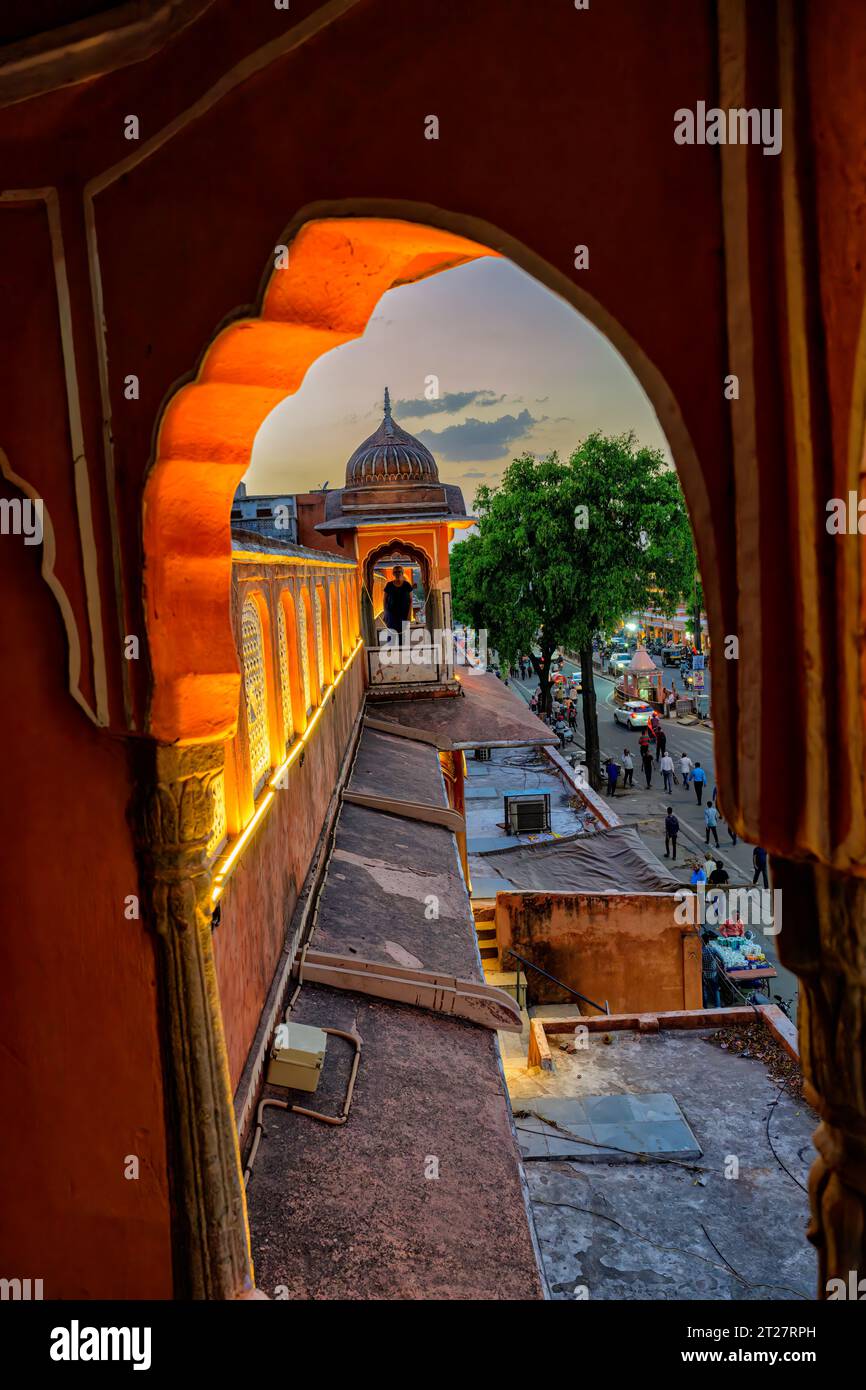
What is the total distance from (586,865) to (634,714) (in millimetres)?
19749

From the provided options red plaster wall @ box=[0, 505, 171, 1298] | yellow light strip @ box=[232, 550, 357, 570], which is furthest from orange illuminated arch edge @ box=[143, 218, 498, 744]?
yellow light strip @ box=[232, 550, 357, 570]

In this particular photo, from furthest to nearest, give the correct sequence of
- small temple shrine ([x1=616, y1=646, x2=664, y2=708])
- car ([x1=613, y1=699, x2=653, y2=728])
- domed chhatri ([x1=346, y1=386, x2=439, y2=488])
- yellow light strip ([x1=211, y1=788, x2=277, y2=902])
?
small temple shrine ([x1=616, y1=646, x2=664, y2=708]) → car ([x1=613, y1=699, x2=653, y2=728]) → domed chhatri ([x1=346, y1=386, x2=439, y2=488]) → yellow light strip ([x1=211, y1=788, x2=277, y2=902])

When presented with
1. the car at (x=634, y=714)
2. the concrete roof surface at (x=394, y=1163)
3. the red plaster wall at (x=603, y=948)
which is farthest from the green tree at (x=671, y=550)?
the concrete roof surface at (x=394, y=1163)

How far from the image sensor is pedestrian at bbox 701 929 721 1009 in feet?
40.9

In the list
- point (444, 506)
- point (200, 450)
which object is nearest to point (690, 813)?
point (444, 506)

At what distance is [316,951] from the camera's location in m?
6.12

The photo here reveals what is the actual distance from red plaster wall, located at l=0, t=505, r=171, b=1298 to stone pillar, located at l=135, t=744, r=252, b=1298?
74 mm

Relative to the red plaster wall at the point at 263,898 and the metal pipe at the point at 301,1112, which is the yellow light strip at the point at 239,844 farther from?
the metal pipe at the point at 301,1112

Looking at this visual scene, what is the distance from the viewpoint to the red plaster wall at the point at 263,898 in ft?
14.3

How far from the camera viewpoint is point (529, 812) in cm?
1772

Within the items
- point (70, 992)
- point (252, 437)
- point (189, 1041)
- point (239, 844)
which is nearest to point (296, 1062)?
point (239, 844)

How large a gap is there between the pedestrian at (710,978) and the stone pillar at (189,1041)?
10491 millimetres

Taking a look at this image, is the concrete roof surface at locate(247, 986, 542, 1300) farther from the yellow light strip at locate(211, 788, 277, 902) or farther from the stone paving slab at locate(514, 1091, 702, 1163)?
the stone paving slab at locate(514, 1091, 702, 1163)

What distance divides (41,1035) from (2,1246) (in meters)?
0.85
